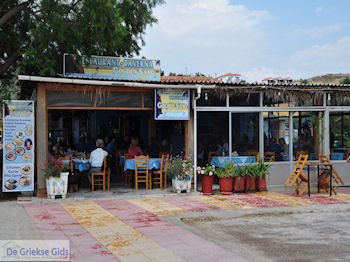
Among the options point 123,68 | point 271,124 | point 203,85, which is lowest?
point 271,124

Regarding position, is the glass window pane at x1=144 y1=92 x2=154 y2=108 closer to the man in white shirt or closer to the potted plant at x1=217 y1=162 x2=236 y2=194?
the man in white shirt

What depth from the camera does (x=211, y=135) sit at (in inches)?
559

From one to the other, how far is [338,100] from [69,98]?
833 centimetres

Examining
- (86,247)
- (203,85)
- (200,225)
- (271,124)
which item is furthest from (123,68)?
(86,247)

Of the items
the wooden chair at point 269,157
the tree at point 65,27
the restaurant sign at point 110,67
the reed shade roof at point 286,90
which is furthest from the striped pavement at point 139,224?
the tree at point 65,27

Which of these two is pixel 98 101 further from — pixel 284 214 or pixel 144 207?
pixel 284 214

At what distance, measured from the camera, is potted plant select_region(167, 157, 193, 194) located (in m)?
10.6

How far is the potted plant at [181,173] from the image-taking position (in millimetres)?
10586

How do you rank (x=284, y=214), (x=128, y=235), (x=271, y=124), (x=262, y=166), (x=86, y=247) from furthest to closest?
(x=271, y=124) → (x=262, y=166) → (x=284, y=214) → (x=128, y=235) → (x=86, y=247)

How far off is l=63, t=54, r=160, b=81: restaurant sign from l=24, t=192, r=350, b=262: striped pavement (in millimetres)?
4198

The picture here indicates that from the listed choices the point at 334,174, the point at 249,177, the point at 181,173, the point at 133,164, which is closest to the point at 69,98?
the point at 133,164

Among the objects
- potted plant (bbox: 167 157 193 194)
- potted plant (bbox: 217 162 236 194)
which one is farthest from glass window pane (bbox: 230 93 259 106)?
potted plant (bbox: 167 157 193 194)

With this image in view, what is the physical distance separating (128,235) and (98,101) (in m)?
4.82

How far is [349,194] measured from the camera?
10906 mm
